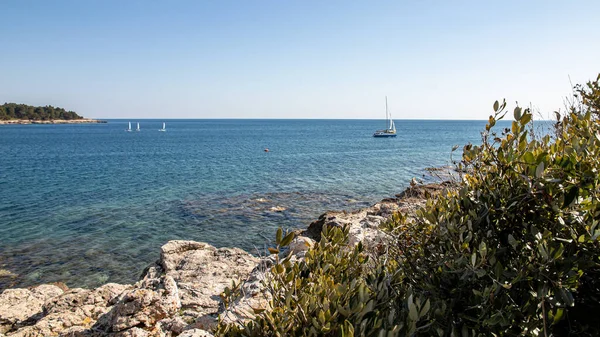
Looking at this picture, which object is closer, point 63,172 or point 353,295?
point 353,295

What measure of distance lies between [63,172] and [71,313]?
1357 inches

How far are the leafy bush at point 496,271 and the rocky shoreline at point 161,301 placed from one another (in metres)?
1.07

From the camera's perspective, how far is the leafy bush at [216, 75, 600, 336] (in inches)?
90.2

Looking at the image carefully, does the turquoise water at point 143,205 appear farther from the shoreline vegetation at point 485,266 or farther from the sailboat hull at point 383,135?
the sailboat hull at point 383,135

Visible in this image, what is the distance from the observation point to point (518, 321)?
2.42m

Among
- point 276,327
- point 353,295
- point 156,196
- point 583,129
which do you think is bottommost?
point 156,196

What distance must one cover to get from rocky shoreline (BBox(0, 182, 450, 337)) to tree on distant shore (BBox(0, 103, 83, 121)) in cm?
18785

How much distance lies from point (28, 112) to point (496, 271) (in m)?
208

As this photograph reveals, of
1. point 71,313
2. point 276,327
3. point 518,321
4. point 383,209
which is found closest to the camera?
point 518,321

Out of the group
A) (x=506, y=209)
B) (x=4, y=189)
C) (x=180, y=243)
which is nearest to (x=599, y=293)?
(x=506, y=209)

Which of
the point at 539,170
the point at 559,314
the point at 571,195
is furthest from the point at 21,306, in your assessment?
the point at 571,195

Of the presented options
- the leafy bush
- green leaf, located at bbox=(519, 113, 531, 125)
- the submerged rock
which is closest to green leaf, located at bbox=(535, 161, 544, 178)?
the leafy bush

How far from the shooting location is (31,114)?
16800cm

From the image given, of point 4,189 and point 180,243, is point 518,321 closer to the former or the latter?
point 180,243
